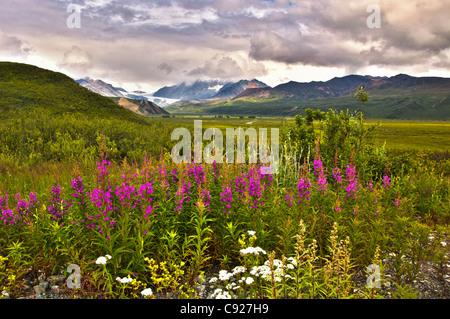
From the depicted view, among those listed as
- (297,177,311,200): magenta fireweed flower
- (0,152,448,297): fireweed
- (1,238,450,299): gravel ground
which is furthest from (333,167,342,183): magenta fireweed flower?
(1,238,450,299): gravel ground

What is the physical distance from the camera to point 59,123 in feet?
72.1

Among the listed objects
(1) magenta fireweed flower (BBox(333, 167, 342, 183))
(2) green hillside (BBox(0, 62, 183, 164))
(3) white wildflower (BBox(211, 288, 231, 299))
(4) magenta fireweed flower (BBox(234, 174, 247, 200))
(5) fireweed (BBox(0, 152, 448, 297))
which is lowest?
(3) white wildflower (BBox(211, 288, 231, 299))

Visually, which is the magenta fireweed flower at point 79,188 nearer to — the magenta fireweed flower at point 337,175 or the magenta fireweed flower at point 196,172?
the magenta fireweed flower at point 196,172

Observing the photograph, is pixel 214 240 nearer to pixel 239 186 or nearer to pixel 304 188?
pixel 239 186

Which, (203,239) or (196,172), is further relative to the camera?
(196,172)

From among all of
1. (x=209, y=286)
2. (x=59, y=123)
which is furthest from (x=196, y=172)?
(x=59, y=123)

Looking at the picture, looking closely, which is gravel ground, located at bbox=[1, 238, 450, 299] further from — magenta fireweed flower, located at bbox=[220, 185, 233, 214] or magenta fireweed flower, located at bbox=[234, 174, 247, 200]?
magenta fireweed flower, located at bbox=[234, 174, 247, 200]

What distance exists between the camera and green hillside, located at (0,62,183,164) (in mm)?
16500
